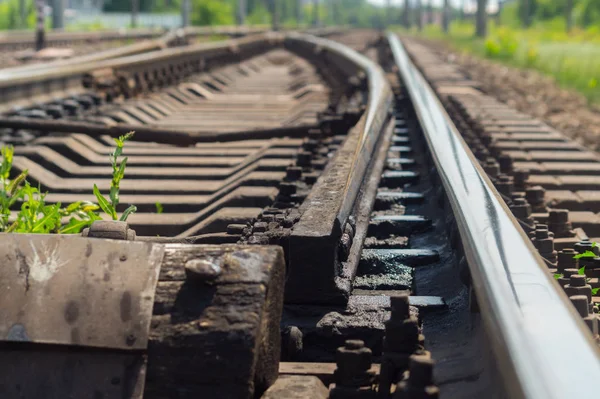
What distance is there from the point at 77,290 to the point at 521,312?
94cm

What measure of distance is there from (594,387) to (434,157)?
2822 mm

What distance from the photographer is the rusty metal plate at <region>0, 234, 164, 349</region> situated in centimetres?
214

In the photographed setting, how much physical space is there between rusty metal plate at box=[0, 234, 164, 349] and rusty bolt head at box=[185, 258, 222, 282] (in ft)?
0.32

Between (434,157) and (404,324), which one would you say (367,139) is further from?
(404,324)

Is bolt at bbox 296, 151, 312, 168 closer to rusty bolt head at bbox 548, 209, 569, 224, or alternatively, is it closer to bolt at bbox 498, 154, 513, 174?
bolt at bbox 498, 154, 513, 174

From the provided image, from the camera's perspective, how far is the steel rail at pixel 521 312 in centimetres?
174

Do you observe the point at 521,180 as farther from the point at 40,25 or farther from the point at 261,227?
the point at 40,25

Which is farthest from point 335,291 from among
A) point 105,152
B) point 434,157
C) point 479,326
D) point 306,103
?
point 306,103

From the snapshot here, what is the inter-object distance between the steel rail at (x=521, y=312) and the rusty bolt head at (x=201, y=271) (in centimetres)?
58

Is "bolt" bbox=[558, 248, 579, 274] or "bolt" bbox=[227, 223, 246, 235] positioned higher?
"bolt" bbox=[227, 223, 246, 235]

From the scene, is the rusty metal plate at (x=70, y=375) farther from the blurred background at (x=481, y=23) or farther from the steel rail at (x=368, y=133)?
the blurred background at (x=481, y=23)

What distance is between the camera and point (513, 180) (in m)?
5.13

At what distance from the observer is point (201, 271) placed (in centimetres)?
212

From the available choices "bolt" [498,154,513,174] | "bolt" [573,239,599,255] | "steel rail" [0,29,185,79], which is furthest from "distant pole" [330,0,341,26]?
"bolt" [573,239,599,255]
